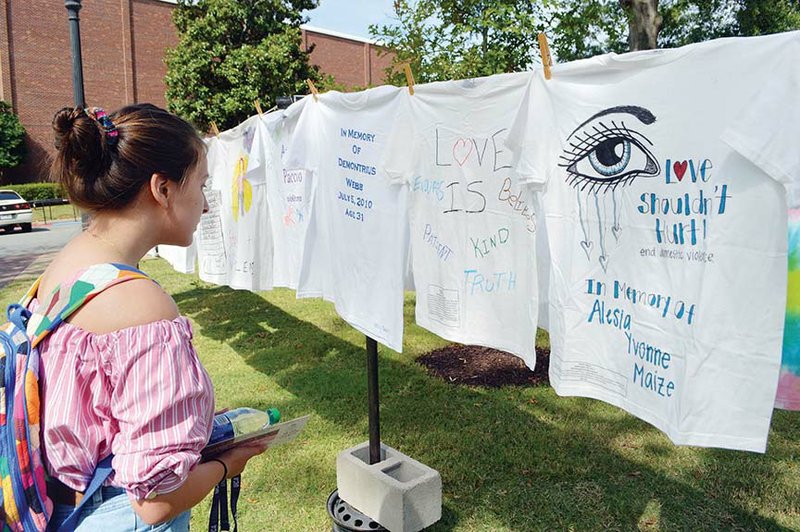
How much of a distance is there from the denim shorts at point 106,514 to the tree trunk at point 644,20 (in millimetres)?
5144

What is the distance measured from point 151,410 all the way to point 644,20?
17.1 ft

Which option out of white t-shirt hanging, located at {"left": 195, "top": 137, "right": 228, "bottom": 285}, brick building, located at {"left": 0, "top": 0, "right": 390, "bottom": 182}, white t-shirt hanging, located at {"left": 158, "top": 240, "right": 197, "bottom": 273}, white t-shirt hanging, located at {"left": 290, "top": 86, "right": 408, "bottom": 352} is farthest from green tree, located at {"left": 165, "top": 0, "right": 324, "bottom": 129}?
brick building, located at {"left": 0, "top": 0, "right": 390, "bottom": 182}

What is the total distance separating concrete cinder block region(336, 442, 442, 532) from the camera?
9.81 ft

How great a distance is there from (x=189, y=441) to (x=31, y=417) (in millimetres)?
336

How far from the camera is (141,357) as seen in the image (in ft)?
3.99

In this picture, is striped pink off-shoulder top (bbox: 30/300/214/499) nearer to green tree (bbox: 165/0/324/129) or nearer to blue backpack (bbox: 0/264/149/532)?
blue backpack (bbox: 0/264/149/532)

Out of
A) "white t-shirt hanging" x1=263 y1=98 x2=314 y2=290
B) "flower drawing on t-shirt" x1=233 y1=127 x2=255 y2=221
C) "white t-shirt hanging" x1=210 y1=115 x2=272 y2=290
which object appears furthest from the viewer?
"flower drawing on t-shirt" x1=233 y1=127 x2=255 y2=221

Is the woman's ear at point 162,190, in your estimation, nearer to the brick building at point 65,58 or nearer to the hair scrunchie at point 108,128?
the hair scrunchie at point 108,128

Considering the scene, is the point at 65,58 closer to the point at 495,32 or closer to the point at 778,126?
the point at 495,32

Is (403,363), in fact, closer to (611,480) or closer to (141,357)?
(611,480)

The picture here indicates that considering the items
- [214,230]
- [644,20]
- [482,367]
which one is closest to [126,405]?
[214,230]

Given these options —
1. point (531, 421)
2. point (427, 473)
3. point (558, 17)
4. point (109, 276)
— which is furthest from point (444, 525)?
point (558, 17)

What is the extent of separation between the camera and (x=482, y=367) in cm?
555

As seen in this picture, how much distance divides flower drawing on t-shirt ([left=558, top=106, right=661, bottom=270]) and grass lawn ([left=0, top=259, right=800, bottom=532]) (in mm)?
1828
